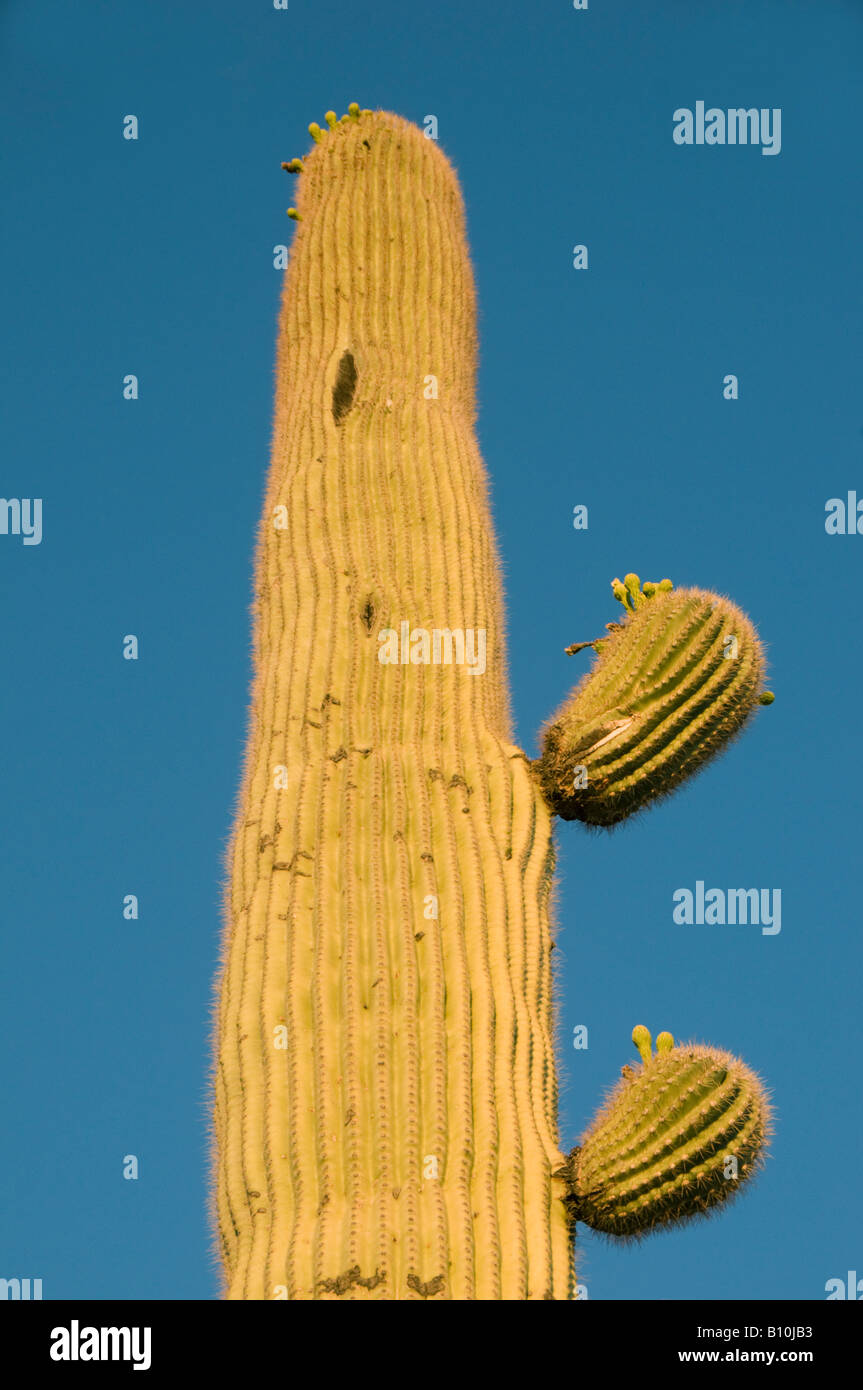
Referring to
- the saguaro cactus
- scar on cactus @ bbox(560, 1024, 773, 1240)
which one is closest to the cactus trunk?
the saguaro cactus

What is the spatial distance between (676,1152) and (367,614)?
2643 millimetres

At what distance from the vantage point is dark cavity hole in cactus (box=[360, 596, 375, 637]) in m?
6.59

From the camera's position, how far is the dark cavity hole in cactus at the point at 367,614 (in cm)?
659

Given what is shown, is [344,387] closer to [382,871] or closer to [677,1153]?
[382,871]

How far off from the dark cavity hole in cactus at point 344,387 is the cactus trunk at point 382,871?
0.05 feet

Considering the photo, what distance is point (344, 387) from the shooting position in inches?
298

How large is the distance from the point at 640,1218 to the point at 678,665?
214cm

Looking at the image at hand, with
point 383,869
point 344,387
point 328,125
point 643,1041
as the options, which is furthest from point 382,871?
point 328,125

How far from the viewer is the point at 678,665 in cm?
616

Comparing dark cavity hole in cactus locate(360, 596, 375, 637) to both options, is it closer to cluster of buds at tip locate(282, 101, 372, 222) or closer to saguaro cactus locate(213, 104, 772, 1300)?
saguaro cactus locate(213, 104, 772, 1300)

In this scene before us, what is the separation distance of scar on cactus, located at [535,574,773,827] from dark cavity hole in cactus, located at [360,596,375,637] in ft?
2.96

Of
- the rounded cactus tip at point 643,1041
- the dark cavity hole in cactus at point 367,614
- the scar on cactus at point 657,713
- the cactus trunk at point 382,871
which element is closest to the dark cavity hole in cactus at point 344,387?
the cactus trunk at point 382,871
